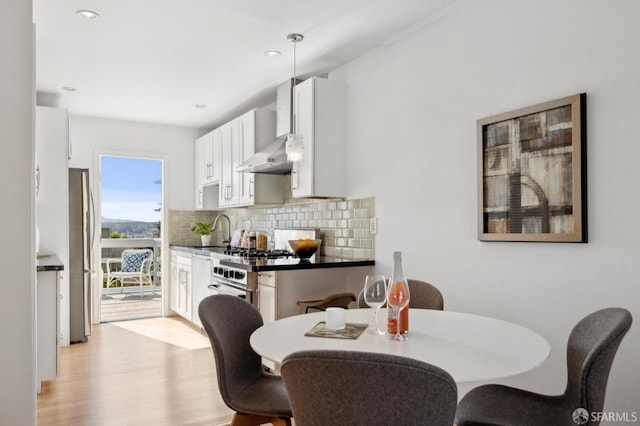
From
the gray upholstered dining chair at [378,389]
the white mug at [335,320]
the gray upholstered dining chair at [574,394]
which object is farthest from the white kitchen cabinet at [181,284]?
the gray upholstered dining chair at [378,389]

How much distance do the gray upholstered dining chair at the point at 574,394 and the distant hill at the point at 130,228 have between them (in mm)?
7382

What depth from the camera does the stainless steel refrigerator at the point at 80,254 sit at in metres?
4.78

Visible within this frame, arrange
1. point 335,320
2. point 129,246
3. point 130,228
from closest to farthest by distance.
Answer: point 335,320 → point 129,246 → point 130,228

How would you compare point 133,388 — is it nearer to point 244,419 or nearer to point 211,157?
point 244,419

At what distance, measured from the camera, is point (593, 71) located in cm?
213

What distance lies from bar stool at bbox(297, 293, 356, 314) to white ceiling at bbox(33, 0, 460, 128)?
1888mm

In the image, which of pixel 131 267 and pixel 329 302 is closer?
pixel 329 302

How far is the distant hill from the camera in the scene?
7984mm

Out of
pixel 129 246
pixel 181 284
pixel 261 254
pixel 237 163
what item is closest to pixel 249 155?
pixel 237 163

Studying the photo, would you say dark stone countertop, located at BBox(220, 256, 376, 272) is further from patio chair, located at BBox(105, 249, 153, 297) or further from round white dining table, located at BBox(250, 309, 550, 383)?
patio chair, located at BBox(105, 249, 153, 297)

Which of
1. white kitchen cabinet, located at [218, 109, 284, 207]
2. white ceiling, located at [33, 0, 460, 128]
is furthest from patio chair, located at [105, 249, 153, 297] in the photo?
white ceiling, located at [33, 0, 460, 128]

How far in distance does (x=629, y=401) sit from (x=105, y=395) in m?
3.13

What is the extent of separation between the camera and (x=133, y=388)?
3.37m

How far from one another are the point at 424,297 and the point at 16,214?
1.94m
